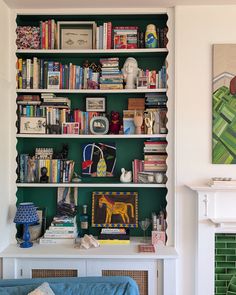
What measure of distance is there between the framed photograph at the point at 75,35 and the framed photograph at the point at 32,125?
66 cm

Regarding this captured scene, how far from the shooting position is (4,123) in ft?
8.07

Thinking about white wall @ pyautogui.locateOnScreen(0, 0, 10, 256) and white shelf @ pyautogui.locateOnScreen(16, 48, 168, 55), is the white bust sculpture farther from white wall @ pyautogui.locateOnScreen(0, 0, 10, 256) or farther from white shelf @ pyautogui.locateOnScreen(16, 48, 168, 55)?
white wall @ pyautogui.locateOnScreen(0, 0, 10, 256)

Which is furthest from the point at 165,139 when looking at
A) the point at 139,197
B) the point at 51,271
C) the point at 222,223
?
the point at 51,271

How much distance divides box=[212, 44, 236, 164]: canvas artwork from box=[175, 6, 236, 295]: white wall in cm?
5

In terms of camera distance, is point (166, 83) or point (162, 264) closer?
point (162, 264)

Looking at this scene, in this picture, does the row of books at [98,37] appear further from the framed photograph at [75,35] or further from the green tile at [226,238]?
the green tile at [226,238]

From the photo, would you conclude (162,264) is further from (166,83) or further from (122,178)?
(166,83)

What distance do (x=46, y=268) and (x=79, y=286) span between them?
46 cm

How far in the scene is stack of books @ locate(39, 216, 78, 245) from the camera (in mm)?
2525

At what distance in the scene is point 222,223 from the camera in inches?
91.3

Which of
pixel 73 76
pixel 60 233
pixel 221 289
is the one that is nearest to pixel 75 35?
pixel 73 76

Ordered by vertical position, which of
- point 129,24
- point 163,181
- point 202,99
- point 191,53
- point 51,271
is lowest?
point 51,271

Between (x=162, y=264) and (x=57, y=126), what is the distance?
1.39m

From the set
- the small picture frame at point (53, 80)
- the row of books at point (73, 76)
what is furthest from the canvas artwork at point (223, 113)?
the small picture frame at point (53, 80)
